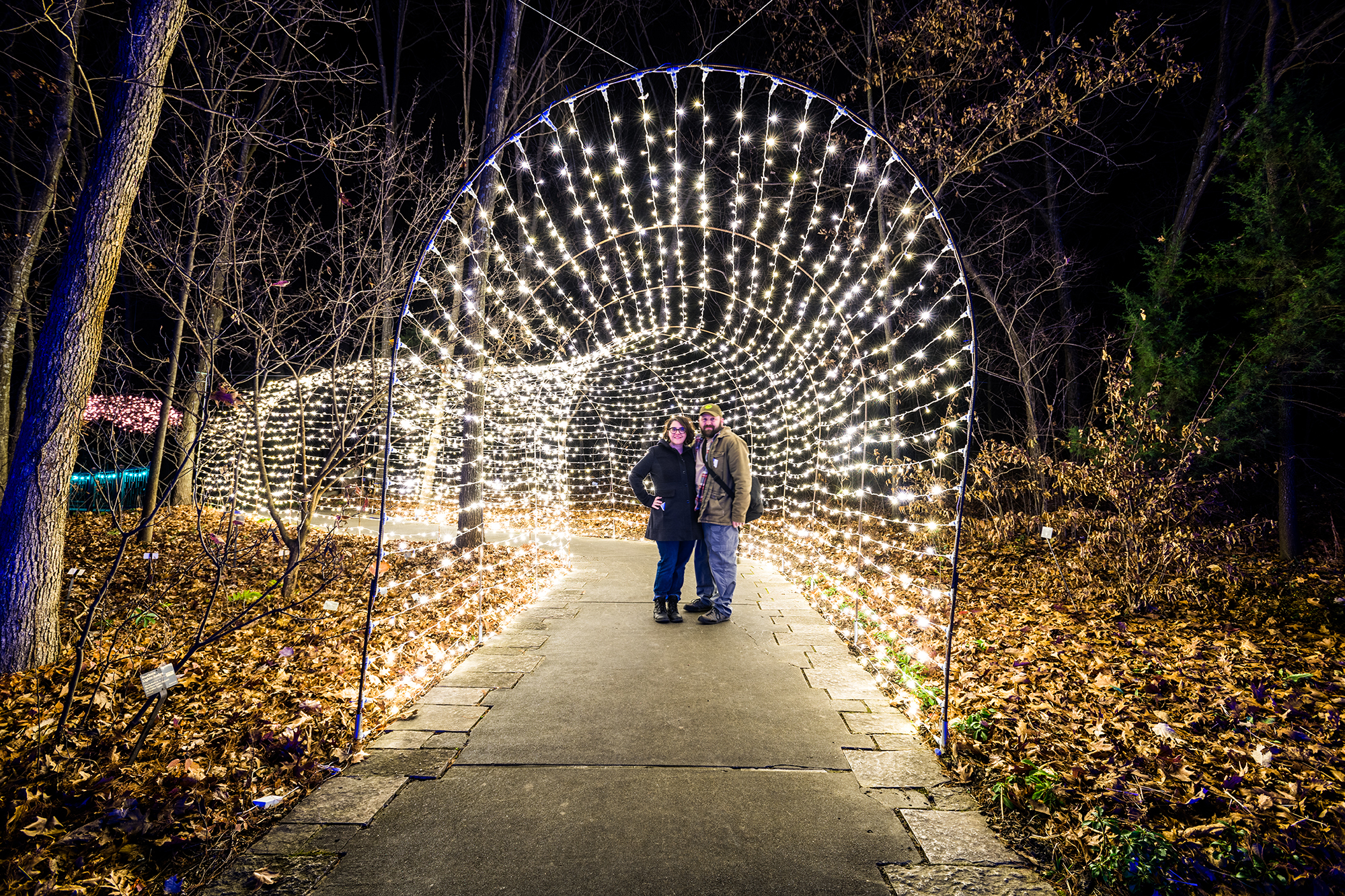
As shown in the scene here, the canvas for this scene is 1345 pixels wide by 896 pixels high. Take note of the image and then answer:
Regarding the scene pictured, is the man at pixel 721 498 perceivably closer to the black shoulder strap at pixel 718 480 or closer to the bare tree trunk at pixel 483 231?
the black shoulder strap at pixel 718 480

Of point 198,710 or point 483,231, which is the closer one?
point 198,710

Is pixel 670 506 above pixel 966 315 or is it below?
below

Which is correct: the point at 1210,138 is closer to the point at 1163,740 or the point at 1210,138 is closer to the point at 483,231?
the point at 1163,740

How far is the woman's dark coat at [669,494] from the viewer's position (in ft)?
18.7

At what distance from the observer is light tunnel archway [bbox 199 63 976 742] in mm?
6008

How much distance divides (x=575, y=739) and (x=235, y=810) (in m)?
1.51

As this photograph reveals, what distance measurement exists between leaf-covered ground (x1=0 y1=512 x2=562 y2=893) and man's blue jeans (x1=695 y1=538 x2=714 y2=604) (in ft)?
6.17

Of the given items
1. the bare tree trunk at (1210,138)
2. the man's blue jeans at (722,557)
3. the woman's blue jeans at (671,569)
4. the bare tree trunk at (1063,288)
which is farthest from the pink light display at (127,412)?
the bare tree trunk at (1210,138)

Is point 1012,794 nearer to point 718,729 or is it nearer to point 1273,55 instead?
point 718,729

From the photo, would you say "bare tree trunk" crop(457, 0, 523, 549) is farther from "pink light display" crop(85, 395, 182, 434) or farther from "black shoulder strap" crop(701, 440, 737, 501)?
"pink light display" crop(85, 395, 182, 434)

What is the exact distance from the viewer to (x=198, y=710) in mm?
3762

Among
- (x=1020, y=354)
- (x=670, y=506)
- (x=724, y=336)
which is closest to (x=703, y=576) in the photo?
(x=670, y=506)

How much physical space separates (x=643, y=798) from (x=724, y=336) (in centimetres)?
850

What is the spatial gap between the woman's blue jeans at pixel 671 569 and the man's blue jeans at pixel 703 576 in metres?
0.13
